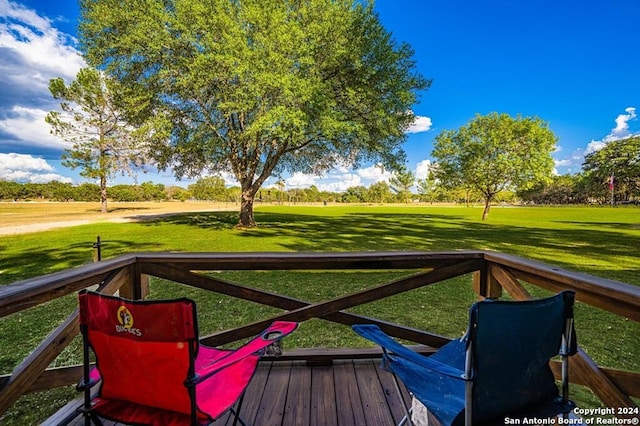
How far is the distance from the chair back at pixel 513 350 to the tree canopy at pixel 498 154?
2305 cm

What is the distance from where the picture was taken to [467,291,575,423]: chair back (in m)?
1.09

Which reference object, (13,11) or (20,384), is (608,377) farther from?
(13,11)

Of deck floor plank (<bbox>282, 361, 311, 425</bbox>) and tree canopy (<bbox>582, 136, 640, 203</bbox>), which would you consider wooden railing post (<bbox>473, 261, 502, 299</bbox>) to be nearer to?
deck floor plank (<bbox>282, 361, 311, 425</bbox>)

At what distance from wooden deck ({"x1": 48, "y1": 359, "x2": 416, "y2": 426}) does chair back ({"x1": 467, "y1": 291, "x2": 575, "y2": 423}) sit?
2.78 feet

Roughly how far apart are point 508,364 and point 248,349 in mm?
1070

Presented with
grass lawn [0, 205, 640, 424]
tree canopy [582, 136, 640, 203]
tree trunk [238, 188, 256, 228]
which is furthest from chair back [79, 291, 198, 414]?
tree canopy [582, 136, 640, 203]

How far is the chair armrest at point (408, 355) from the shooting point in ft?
3.81

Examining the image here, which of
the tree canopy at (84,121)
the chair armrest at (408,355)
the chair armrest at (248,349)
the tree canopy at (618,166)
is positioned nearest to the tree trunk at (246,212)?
the tree canopy at (84,121)

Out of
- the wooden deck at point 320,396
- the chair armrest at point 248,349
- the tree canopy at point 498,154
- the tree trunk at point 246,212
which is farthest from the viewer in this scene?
the tree canopy at point 498,154

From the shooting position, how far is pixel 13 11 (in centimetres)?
1340

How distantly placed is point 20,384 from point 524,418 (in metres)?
2.13

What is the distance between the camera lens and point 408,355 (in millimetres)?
1342

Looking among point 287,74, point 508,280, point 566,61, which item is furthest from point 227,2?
point 566,61

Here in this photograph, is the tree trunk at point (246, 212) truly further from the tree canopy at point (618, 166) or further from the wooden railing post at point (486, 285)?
the tree canopy at point (618, 166)
